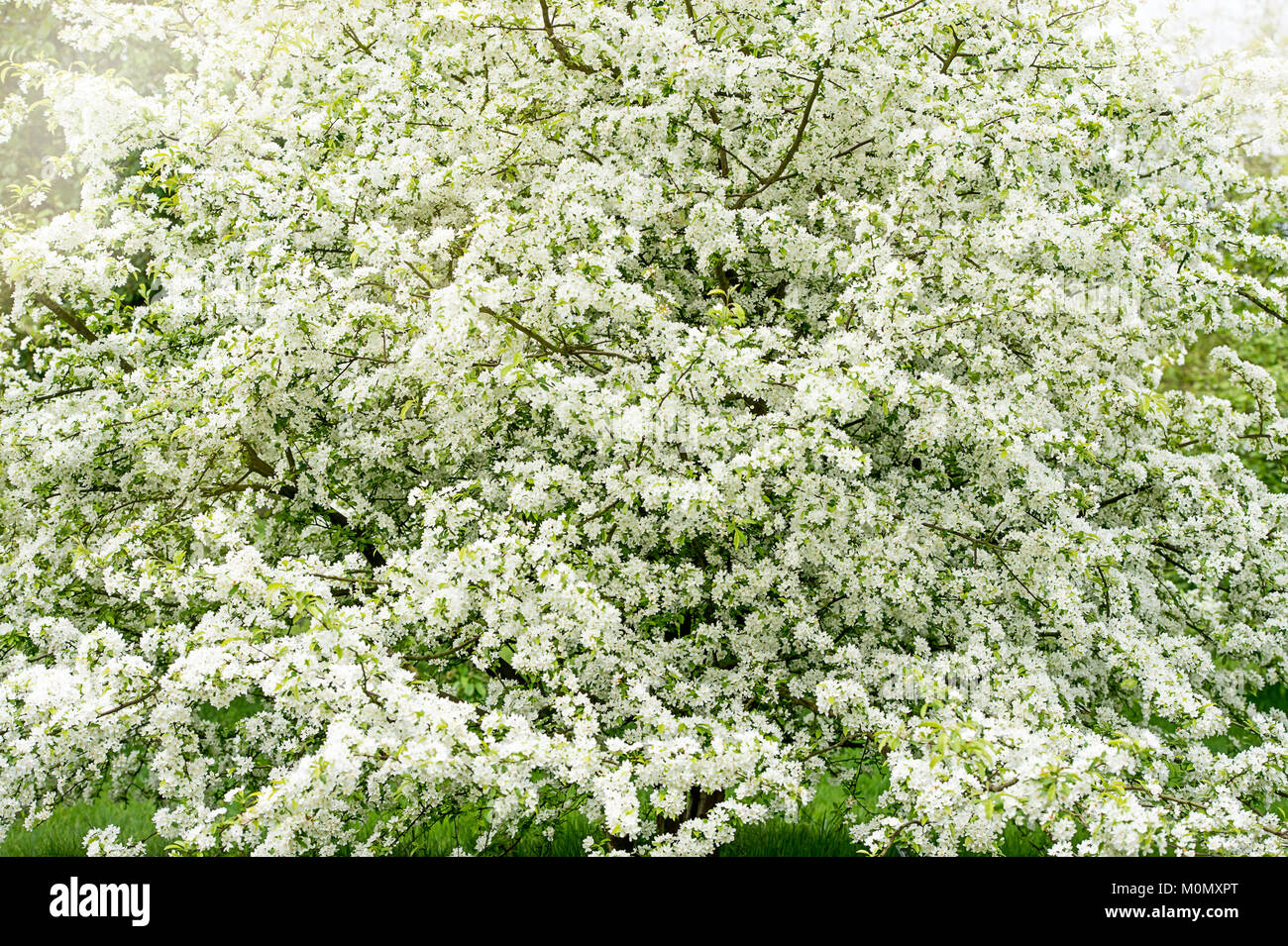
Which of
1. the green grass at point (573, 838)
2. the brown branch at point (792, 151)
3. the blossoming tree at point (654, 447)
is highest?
the brown branch at point (792, 151)

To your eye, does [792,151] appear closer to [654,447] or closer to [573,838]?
[654,447]

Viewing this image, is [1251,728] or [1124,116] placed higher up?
[1124,116]

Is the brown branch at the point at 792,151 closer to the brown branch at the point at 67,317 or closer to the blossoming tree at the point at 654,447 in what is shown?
the blossoming tree at the point at 654,447

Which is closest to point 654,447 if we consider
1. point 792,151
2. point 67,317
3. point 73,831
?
point 792,151

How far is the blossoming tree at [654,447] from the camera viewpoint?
186 inches

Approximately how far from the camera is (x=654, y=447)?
5.36 m

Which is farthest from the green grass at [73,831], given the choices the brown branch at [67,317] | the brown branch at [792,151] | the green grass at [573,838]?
the brown branch at [792,151]

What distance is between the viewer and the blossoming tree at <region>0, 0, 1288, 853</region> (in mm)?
4734

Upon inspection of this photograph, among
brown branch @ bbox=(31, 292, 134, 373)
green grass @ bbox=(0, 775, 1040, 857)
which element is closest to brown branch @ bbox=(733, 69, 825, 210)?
green grass @ bbox=(0, 775, 1040, 857)

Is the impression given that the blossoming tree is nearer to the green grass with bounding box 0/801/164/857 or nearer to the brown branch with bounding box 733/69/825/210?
the brown branch with bounding box 733/69/825/210

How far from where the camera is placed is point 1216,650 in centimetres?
669

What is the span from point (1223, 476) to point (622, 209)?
4.53 meters
